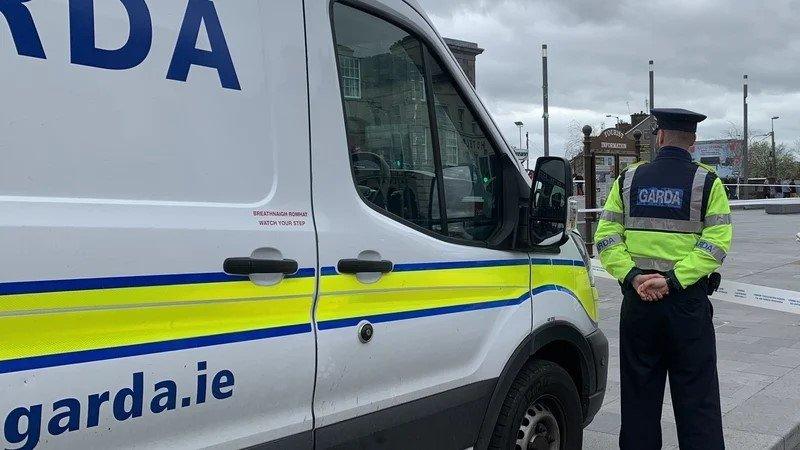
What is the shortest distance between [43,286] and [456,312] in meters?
1.44

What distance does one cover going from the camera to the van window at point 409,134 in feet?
7.56

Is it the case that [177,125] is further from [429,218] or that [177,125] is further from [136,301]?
[429,218]

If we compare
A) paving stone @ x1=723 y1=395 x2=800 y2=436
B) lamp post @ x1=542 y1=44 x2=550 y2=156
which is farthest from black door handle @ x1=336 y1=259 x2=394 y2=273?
lamp post @ x1=542 y1=44 x2=550 y2=156

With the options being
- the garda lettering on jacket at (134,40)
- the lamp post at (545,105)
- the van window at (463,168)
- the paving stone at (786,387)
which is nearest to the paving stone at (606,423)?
the paving stone at (786,387)

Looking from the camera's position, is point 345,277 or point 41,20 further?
point 345,277

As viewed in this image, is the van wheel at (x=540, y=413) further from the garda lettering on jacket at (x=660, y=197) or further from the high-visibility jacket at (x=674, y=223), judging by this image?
the garda lettering on jacket at (x=660, y=197)

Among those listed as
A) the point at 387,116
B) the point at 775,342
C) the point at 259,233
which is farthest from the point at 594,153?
the point at 259,233

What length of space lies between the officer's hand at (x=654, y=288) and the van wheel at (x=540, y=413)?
53 centimetres

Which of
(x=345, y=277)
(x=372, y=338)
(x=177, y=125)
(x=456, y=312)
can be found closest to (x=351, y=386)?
(x=372, y=338)

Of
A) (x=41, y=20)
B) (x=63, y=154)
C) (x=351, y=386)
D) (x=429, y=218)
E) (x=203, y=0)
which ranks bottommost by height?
(x=351, y=386)

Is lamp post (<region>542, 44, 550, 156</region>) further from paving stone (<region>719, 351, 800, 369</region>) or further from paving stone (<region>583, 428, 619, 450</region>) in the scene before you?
paving stone (<region>583, 428, 619, 450</region>)

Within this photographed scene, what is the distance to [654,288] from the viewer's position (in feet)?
10.5

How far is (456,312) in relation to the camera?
8.27 feet

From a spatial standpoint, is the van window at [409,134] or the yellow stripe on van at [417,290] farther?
the van window at [409,134]
